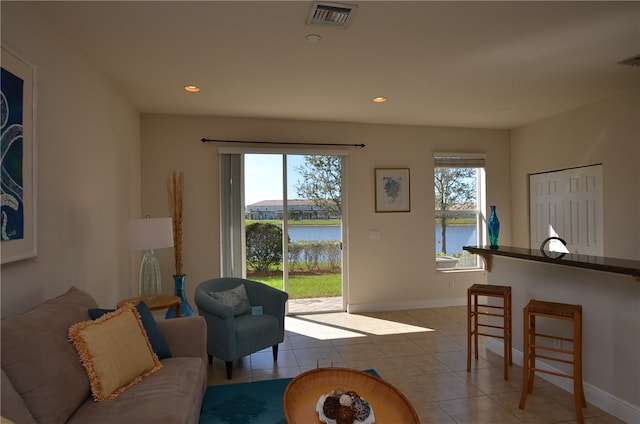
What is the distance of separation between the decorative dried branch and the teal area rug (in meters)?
1.70

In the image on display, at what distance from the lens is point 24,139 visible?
1.97 metres

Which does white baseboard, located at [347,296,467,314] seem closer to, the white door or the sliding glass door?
the sliding glass door

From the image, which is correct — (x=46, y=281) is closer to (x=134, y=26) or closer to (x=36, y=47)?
(x=36, y=47)

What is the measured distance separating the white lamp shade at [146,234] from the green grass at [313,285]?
2.17m

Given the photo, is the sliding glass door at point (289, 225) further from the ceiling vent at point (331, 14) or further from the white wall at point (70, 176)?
the ceiling vent at point (331, 14)

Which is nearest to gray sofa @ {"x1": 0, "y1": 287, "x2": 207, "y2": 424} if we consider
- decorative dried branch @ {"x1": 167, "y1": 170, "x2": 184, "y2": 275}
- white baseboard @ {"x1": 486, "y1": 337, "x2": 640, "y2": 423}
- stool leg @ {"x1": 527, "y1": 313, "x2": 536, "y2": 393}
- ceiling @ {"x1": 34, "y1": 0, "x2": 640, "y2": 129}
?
ceiling @ {"x1": 34, "y1": 0, "x2": 640, "y2": 129}

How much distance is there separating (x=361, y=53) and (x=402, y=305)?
3.61 metres

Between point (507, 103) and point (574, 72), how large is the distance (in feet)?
3.11

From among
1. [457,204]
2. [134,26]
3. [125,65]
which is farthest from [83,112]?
→ [457,204]

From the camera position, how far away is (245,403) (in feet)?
9.02

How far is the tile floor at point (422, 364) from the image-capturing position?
262 cm

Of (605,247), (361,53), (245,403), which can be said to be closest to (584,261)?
(605,247)

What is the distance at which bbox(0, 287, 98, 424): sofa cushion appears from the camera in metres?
1.52

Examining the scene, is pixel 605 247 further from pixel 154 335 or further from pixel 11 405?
pixel 11 405
